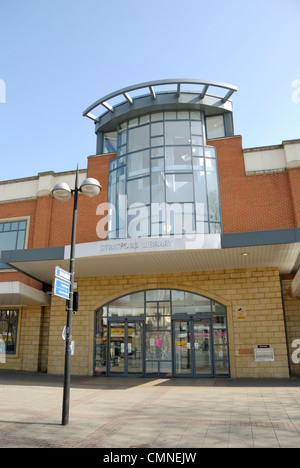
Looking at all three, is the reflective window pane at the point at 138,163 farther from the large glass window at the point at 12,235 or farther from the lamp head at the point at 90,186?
the lamp head at the point at 90,186

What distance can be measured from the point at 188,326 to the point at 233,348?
6.90 ft

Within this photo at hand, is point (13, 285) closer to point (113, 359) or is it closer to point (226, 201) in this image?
point (113, 359)

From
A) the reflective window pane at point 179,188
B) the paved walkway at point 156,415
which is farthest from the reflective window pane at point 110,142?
the paved walkway at point 156,415

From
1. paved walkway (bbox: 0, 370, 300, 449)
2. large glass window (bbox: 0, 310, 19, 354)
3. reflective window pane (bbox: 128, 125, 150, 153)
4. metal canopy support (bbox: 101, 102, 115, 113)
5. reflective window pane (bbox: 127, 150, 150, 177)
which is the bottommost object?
paved walkway (bbox: 0, 370, 300, 449)

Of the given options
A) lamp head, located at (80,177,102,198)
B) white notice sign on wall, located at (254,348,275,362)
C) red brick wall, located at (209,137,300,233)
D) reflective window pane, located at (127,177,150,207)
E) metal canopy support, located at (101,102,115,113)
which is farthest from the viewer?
Answer: metal canopy support, located at (101,102,115,113)

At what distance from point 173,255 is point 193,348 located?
4.54 metres

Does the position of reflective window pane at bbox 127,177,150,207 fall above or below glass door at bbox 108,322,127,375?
above

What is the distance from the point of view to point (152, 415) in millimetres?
8273

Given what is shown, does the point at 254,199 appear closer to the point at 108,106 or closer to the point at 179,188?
the point at 179,188

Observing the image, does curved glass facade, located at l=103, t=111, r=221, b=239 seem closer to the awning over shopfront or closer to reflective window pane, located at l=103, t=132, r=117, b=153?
reflective window pane, located at l=103, t=132, r=117, b=153

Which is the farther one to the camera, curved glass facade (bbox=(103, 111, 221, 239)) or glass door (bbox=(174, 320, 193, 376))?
curved glass facade (bbox=(103, 111, 221, 239))

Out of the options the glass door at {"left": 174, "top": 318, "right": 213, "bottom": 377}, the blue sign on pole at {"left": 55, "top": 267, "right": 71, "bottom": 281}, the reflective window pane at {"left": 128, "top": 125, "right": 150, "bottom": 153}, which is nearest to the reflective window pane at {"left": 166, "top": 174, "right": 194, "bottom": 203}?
the reflective window pane at {"left": 128, "top": 125, "right": 150, "bottom": 153}

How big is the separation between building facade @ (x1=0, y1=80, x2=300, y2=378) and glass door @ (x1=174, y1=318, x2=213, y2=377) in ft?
0.14

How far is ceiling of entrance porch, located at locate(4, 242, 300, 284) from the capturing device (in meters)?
13.4
